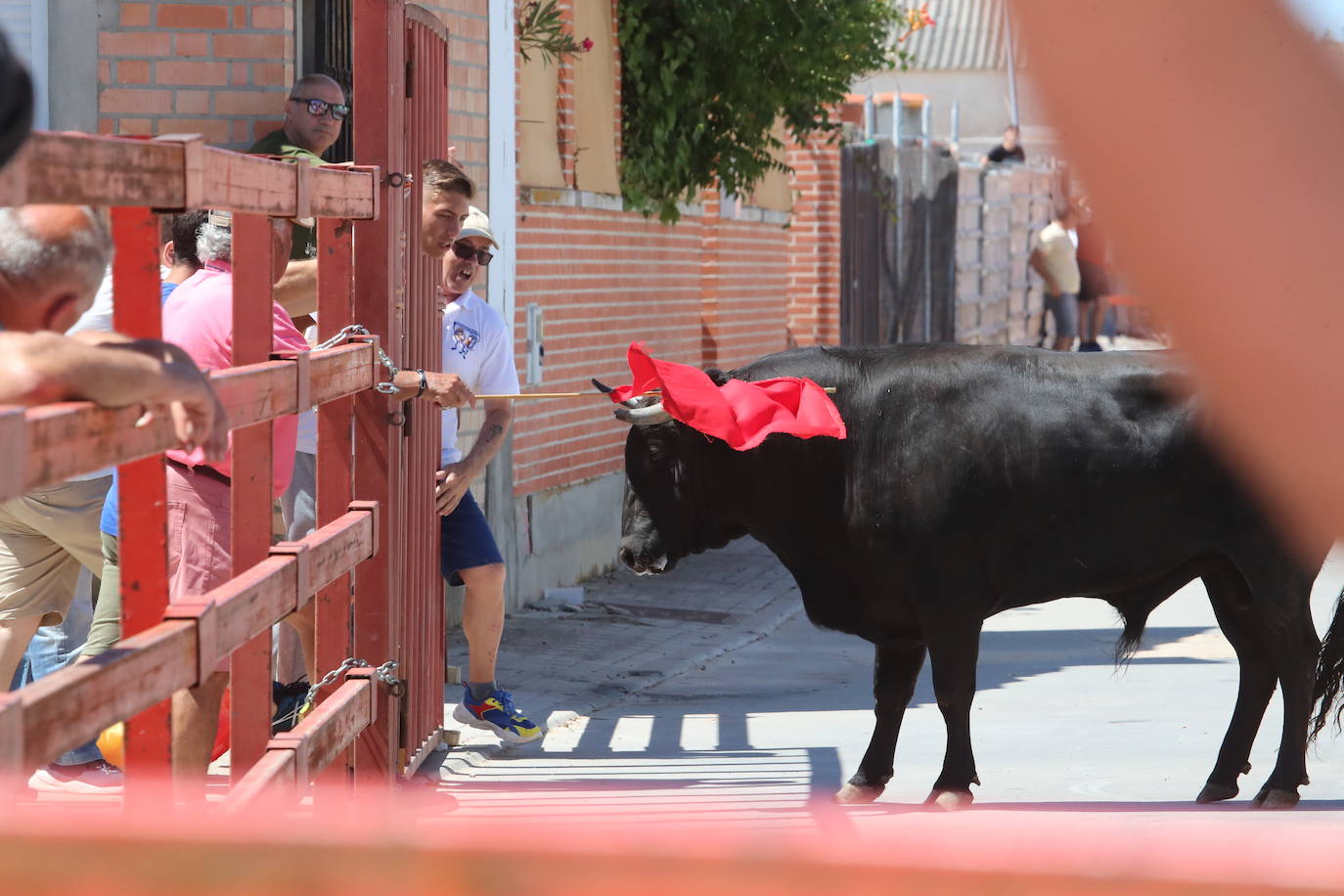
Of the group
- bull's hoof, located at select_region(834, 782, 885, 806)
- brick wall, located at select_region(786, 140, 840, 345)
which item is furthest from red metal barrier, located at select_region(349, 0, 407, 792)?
brick wall, located at select_region(786, 140, 840, 345)

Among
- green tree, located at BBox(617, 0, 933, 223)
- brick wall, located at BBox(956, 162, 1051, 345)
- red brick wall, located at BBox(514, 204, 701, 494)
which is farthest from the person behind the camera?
brick wall, located at BBox(956, 162, 1051, 345)

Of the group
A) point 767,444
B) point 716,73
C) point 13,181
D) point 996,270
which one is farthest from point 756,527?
point 996,270

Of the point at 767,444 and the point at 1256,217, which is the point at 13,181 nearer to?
the point at 1256,217

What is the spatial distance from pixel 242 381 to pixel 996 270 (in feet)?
Result: 75.9

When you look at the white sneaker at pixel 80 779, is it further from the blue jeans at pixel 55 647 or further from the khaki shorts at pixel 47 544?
the khaki shorts at pixel 47 544

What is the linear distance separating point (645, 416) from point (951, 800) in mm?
1598

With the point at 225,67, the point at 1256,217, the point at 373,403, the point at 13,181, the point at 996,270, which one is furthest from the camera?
the point at 996,270

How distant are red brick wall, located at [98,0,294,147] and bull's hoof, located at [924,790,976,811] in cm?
355

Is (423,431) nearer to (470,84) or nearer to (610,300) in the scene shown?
(470,84)

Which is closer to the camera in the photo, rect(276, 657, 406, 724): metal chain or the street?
rect(276, 657, 406, 724): metal chain

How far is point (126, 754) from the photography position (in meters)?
2.94

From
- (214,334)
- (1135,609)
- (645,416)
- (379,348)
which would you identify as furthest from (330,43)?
(1135,609)

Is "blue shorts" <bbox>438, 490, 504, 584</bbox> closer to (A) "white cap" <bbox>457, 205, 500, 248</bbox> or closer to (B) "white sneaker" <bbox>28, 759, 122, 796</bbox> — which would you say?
(A) "white cap" <bbox>457, 205, 500, 248</bbox>

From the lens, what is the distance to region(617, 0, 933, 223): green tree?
11.0 metres
